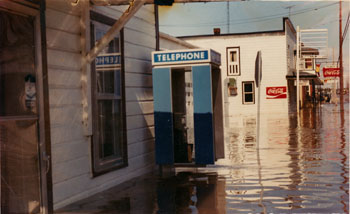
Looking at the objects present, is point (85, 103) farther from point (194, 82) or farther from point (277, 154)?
point (277, 154)

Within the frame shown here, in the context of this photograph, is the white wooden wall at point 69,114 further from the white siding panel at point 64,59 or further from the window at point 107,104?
the window at point 107,104

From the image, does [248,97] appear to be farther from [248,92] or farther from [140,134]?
[140,134]

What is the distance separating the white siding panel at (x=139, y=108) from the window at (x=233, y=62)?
87.1 ft

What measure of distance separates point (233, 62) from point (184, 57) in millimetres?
27975

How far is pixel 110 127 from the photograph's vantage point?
8219 mm

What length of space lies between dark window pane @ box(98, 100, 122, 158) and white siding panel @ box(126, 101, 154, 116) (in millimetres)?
426

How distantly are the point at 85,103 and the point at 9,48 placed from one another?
71.2 inches

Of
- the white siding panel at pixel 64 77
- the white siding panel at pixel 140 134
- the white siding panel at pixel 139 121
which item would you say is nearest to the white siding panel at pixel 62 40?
the white siding panel at pixel 64 77

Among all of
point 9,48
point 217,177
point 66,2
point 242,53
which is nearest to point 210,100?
point 217,177

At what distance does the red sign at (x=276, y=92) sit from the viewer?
36.4m

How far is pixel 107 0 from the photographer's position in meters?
7.49

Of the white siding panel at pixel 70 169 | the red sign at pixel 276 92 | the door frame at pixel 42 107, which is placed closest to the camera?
the door frame at pixel 42 107

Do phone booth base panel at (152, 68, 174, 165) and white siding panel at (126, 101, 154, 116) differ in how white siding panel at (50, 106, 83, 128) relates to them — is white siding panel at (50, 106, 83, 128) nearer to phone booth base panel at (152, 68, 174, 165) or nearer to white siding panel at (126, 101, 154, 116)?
white siding panel at (126, 101, 154, 116)

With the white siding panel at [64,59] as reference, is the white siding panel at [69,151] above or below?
below
